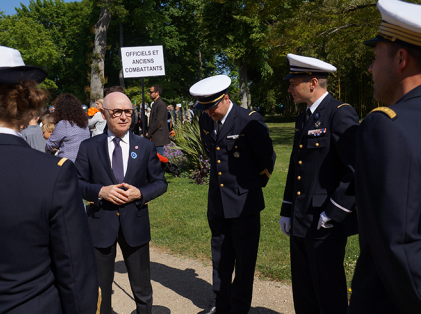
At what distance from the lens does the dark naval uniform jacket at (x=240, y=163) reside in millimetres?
3510

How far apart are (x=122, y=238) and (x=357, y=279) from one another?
2.13 metres

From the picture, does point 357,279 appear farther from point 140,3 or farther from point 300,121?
point 140,3

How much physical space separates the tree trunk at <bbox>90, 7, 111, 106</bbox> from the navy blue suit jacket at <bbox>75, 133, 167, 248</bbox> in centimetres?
2086

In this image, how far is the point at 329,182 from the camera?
8.83ft

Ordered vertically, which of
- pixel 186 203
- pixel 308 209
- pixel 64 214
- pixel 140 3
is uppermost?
pixel 140 3

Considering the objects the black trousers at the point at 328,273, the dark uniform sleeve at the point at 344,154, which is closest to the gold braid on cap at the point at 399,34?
the dark uniform sleeve at the point at 344,154

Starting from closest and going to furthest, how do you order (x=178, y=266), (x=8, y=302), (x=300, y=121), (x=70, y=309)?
1. (x=8, y=302)
2. (x=70, y=309)
3. (x=300, y=121)
4. (x=178, y=266)

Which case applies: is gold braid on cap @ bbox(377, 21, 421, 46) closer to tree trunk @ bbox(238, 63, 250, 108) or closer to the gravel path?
the gravel path

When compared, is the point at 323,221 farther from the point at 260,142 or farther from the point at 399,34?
the point at 399,34

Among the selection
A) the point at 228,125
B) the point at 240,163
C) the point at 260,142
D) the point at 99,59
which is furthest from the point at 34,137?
the point at 99,59

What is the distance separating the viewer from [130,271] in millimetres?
3242

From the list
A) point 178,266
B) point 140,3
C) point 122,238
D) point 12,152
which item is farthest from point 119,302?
point 140,3

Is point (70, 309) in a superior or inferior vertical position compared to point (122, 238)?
superior

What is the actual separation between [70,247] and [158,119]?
7.96 meters
